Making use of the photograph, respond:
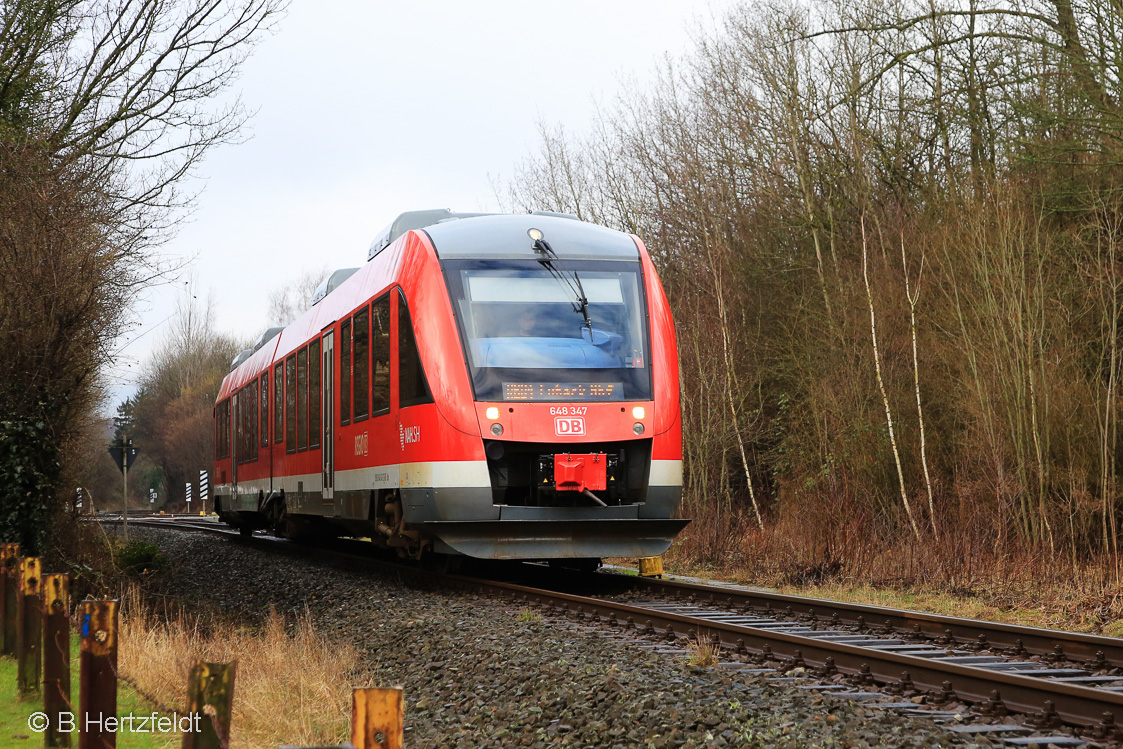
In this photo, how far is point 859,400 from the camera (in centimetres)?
1570

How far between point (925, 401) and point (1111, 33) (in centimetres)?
506

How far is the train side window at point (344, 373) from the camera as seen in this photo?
1331cm

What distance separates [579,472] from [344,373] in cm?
439

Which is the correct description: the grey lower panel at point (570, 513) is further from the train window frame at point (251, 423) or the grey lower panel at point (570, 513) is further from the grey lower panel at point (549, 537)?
the train window frame at point (251, 423)

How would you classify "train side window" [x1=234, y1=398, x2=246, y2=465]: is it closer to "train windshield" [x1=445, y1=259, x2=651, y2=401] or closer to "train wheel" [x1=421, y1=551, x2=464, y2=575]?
"train wheel" [x1=421, y1=551, x2=464, y2=575]

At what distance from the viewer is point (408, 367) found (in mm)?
10984

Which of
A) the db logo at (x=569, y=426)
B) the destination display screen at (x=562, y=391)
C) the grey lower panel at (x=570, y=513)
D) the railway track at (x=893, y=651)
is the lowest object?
the railway track at (x=893, y=651)

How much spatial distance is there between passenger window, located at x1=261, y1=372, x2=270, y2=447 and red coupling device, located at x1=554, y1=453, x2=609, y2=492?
383 inches

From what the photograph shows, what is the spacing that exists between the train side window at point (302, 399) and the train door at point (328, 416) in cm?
118

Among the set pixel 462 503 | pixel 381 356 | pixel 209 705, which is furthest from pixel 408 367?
pixel 209 705

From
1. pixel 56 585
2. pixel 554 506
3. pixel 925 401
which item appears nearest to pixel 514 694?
pixel 56 585

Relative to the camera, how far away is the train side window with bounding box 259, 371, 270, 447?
18.8m

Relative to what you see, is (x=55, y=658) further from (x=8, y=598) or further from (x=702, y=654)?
(x=702, y=654)

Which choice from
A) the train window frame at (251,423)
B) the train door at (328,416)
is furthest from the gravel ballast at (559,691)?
the train window frame at (251,423)
